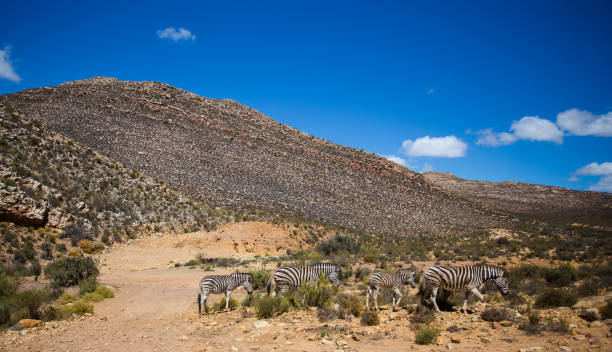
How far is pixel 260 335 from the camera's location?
7.87m

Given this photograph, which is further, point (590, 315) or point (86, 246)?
point (86, 246)

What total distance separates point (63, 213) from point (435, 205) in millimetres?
52146

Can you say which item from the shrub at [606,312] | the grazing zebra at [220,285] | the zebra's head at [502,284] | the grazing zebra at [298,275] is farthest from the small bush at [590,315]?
the grazing zebra at [220,285]

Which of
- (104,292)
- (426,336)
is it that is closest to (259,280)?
(104,292)

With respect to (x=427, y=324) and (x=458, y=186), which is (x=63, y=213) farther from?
(x=458, y=186)

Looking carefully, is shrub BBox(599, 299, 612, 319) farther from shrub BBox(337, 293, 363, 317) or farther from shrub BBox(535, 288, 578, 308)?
shrub BBox(337, 293, 363, 317)

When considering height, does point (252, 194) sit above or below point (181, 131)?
below

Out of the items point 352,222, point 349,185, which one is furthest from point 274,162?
point 352,222

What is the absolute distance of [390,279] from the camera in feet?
33.2

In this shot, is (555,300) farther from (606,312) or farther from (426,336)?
(426,336)

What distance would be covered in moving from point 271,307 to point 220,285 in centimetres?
232

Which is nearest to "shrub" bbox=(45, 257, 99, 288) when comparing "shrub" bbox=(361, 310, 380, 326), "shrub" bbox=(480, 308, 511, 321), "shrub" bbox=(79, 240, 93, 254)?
"shrub" bbox=(79, 240, 93, 254)

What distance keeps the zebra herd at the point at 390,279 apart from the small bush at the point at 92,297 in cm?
405

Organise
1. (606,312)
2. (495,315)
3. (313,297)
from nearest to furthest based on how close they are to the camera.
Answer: (606,312), (495,315), (313,297)
